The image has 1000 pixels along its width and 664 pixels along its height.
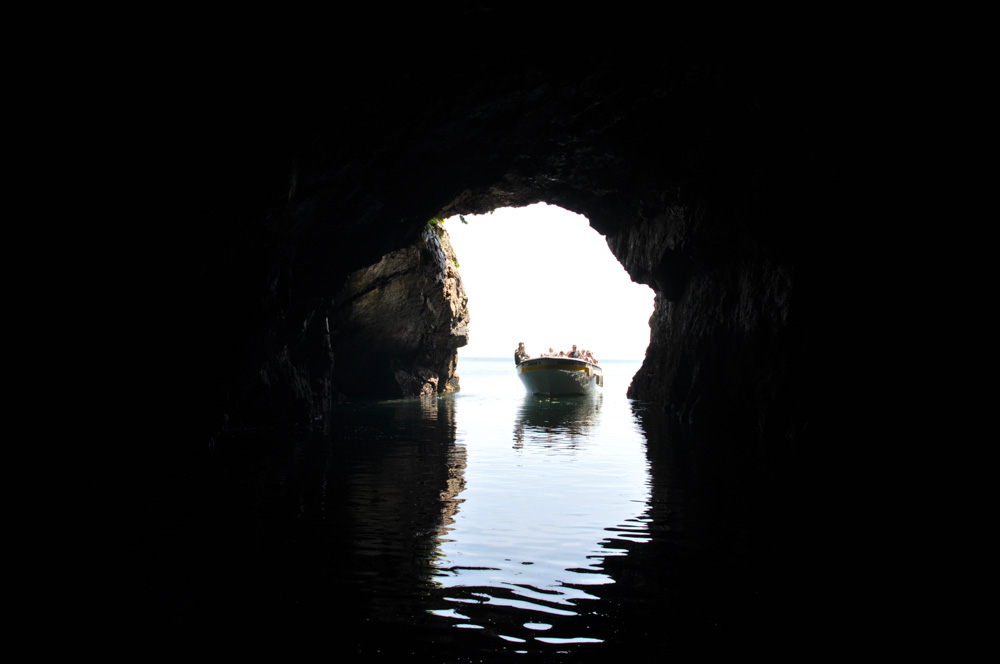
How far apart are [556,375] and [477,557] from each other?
86.9 feet

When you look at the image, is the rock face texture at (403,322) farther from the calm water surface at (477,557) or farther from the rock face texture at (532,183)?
the calm water surface at (477,557)

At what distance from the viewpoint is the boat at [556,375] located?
31.0 metres

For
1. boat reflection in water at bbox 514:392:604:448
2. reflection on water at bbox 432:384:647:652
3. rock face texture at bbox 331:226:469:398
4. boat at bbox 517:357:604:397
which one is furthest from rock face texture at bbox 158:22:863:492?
boat at bbox 517:357:604:397

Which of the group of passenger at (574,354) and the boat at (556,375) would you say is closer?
the boat at (556,375)

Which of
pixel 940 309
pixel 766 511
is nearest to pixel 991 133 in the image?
pixel 940 309

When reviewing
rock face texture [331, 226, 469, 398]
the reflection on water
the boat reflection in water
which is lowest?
the boat reflection in water

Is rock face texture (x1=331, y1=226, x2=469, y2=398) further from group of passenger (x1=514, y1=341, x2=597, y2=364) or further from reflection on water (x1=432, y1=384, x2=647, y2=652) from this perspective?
→ reflection on water (x1=432, y1=384, x2=647, y2=652)

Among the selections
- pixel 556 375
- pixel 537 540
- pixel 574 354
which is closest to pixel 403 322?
pixel 556 375

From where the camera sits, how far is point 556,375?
1227 inches

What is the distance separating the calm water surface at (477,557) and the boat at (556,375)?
20872mm

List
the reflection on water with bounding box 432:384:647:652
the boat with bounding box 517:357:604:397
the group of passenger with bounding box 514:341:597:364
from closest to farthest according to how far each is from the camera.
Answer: the reflection on water with bounding box 432:384:647:652, the boat with bounding box 517:357:604:397, the group of passenger with bounding box 514:341:597:364

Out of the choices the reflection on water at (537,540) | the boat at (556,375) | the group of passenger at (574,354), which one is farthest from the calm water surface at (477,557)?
the group of passenger at (574,354)

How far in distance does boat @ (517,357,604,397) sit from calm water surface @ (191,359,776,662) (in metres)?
20.9

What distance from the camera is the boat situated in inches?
1221
